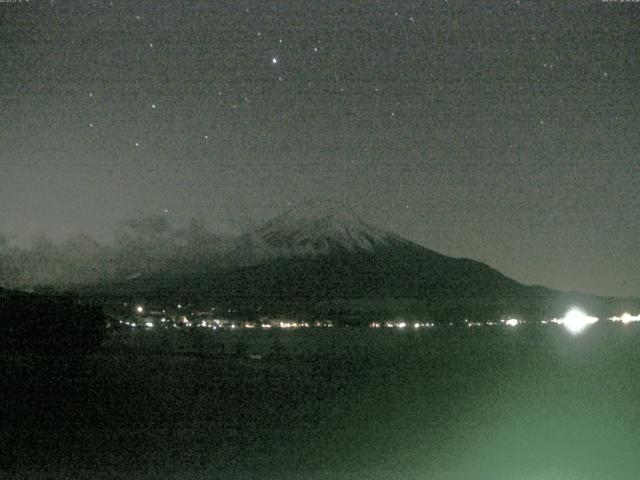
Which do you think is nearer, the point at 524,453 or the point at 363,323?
the point at 524,453

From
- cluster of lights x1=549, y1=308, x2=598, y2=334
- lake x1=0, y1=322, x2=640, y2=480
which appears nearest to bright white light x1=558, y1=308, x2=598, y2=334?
cluster of lights x1=549, y1=308, x2=598, y2=334

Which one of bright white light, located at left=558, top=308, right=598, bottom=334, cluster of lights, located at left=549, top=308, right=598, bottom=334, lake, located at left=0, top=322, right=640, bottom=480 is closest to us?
lake, located at left=0, top=322, right=640, bottom=480

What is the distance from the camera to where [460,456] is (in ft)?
39.2

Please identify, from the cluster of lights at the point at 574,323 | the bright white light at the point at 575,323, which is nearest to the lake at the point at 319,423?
the bright white light at the point at 575,323

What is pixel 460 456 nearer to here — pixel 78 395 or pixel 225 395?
pixel 225 395

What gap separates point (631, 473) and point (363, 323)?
130 m

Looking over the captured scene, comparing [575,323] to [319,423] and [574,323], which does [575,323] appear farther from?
[319,423]

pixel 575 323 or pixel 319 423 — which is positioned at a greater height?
pixel 575 323

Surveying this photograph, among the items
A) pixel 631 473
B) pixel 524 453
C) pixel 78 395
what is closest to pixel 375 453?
pixel 524 453

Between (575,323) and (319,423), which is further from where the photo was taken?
(575,323)

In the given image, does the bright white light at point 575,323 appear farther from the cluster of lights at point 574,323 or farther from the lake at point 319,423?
the lake at point 319,423

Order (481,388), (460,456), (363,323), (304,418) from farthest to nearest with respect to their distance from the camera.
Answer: (363,323)
(481,388)
(304,418)
(460,456)

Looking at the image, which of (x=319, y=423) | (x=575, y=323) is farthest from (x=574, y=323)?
(x=319, y=423)

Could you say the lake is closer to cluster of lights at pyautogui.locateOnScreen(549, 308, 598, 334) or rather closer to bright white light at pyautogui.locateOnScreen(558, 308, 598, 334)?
bright white light at pyautogui.locateOnScreen(558, 308, 598, 334)
